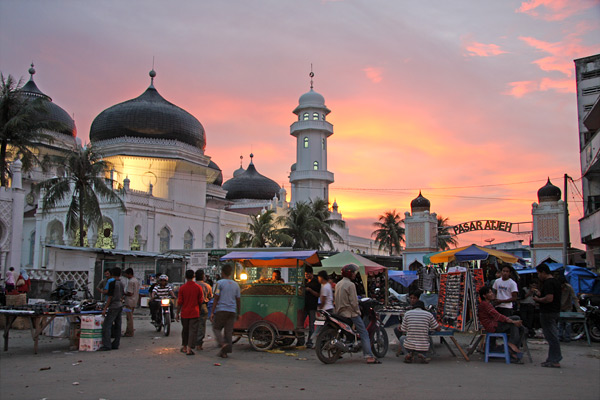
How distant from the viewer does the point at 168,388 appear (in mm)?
6707

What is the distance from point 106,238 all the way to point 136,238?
5.91 feet

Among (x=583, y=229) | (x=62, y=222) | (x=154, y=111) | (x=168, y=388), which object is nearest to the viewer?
(x=168, y=388)

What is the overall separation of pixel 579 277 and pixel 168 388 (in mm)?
13592

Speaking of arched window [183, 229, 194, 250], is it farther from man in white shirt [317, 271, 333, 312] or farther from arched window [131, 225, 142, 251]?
man in white shirt [317, 271, 333, 312]

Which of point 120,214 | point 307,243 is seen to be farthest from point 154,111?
point 307,243

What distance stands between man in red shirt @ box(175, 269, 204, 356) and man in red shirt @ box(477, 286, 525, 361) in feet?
15.5

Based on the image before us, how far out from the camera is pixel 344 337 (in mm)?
9438

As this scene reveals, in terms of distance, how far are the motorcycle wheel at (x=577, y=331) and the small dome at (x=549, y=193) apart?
21.7 m

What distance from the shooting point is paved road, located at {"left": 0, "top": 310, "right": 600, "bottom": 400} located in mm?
6473

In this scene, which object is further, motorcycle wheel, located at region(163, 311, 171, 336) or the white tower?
the white tower

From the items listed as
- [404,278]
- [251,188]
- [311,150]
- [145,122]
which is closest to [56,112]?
[145,122]

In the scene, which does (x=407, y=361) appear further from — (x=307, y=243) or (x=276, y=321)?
(x=307, y=243)

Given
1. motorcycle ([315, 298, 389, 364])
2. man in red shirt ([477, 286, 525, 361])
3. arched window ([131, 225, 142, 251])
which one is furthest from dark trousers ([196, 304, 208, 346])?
arched window ([131, 225, 142, 251])

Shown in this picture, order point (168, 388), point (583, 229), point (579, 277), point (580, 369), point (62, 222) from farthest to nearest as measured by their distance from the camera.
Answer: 1. point (62, 222)
2. point (583, 229)
3. point (579, 277)
4. point (580, 369)
5. point (168, 388)
